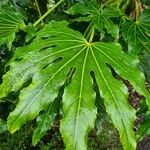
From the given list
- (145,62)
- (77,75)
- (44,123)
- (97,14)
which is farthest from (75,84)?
(145,62)

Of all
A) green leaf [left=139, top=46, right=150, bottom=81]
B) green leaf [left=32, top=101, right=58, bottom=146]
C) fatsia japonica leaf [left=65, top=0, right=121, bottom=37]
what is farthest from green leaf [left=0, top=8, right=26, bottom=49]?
green leaf [left=139, top=46, right=150, bottom=81]

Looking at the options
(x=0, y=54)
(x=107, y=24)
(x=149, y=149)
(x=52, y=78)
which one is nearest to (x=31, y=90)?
(x=52, y=78)

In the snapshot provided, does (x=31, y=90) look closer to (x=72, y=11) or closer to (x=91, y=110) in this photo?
(x=91, y=110)

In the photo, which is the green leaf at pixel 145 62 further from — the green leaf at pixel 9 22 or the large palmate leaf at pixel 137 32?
the green leaf at pixel 9 22

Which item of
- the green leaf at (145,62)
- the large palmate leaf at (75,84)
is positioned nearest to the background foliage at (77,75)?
the large palmate leaf at (75,84)

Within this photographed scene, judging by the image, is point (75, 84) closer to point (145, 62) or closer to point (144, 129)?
point (144, 129)

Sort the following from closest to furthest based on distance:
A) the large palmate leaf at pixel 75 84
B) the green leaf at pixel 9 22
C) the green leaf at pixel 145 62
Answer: the large palmate leaf at pixel 75 84 → the green leaf at pixel 9 22 → the green leaf at pixel 145 62
